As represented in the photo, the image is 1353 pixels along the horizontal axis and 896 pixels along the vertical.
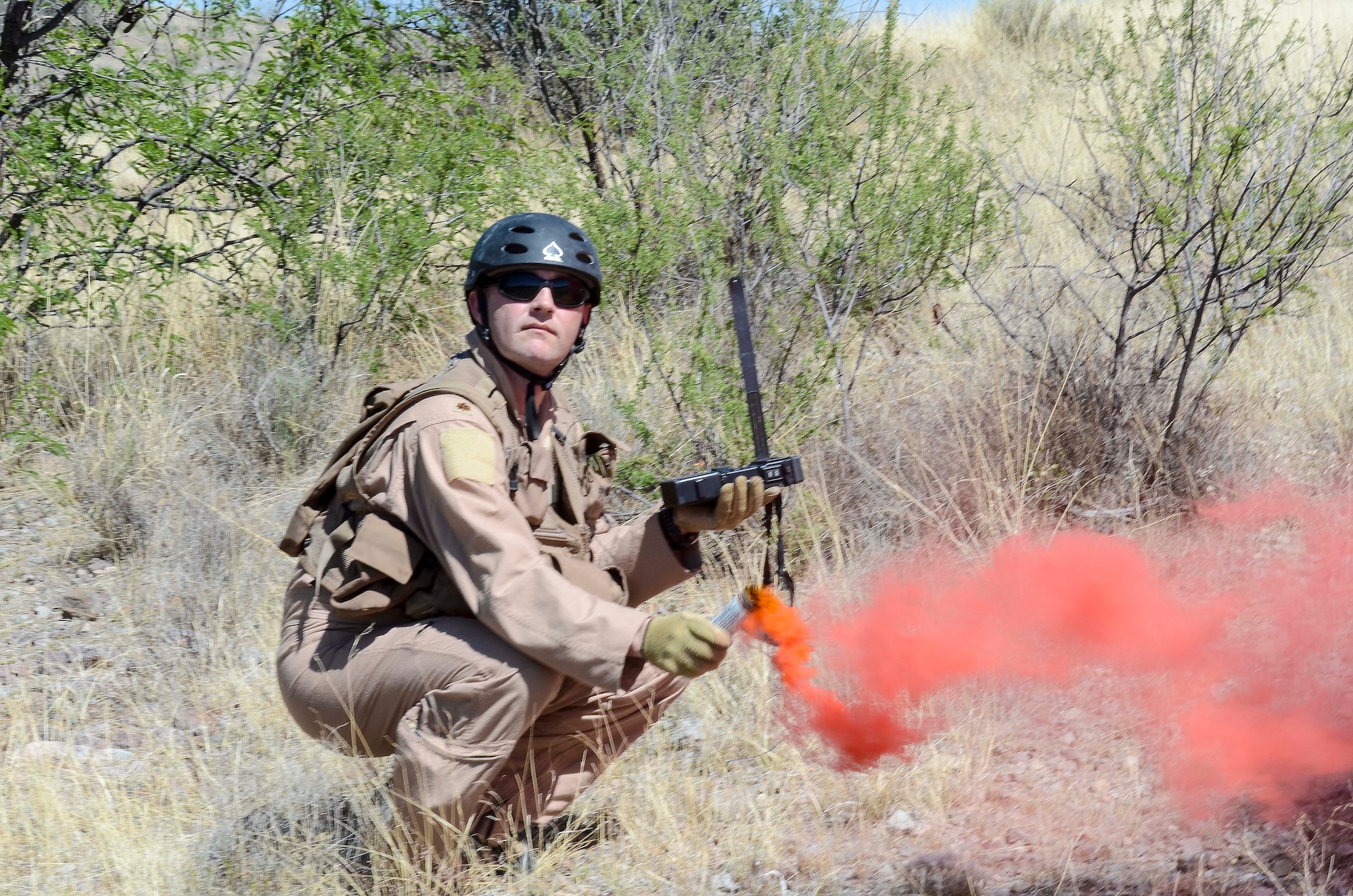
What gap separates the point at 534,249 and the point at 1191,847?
2.18 m

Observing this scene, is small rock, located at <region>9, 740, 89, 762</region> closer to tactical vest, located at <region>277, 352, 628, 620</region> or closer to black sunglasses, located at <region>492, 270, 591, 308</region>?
tactical vest, located at <region>277, 352, 628, 620</region>

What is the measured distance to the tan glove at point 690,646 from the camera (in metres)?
2.54

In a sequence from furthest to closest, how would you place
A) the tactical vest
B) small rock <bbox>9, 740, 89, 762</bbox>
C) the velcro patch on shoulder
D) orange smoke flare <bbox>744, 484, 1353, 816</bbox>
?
small rock <bbox>9, 740, 89, 762</bbox> → orange smoke flare <bbox>744, 484, 1353, 816</bbox> → the tactical vest → the velcro patch on shoulder

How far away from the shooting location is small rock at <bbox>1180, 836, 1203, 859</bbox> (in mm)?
2713

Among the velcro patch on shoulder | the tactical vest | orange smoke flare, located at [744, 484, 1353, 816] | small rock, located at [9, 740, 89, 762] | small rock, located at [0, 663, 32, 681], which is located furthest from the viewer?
small rock, located at [0, 663, 32, 681]

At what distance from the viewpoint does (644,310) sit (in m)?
5.40

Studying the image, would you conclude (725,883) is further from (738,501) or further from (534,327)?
(534,327)

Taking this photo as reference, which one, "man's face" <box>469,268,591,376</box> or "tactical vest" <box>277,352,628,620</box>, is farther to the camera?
"man's face" <box>469,268,591,376</box>

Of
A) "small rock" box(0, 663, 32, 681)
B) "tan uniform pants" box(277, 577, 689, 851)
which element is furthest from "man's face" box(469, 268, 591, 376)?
"small rock" box(0, 663, 32, 681)

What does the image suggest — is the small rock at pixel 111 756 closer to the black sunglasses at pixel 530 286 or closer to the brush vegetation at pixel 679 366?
the brush vegetation at pixel 679 366

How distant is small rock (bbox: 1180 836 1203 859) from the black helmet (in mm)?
2039

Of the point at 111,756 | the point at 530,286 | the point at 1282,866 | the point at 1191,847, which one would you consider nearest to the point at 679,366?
the point at 530,286

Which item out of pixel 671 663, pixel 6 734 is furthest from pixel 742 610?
pixel 6 734

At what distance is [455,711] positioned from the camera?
271cm
